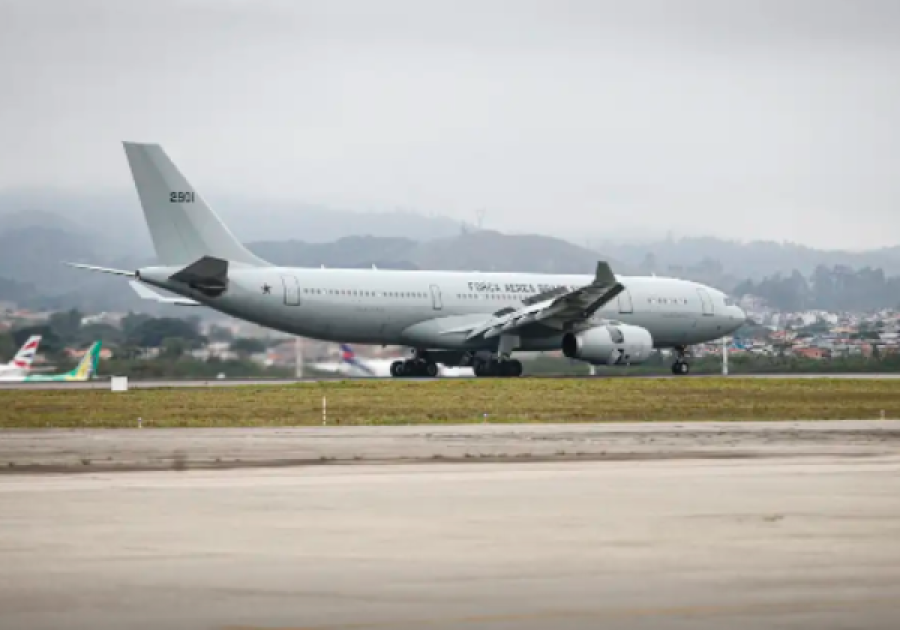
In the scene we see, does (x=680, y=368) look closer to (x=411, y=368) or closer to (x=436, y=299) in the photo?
→ (x=411, y=368)

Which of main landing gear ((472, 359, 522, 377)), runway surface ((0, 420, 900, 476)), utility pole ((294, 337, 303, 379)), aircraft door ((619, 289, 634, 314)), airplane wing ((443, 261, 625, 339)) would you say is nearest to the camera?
runway surface ((0, 420, 900, 476))

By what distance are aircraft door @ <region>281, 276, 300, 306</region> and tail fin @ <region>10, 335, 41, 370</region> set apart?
1205cm

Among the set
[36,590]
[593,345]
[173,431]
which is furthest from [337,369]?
[36,590]

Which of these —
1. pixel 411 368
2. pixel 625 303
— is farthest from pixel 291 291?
pixel 625 303

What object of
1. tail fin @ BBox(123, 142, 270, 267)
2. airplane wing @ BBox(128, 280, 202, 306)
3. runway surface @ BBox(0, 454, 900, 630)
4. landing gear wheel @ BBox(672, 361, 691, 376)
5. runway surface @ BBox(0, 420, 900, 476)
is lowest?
runway surface @ BBox(0, 454, 900, 630)

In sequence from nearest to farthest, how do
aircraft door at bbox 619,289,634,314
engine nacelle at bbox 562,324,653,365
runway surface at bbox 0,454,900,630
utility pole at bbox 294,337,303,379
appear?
runway surface at bbox 0,454,900,630 < utility pole at bbox 294,337,303,379 < engine nacelle at bbox 562,324,653,365 < aircraft door at bbox 619,289,634,314

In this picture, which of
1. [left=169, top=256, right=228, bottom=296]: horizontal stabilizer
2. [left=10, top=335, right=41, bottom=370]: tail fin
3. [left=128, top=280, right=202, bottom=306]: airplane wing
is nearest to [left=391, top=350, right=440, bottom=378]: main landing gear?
[left=128, top=280, right=202, bottom=306]: airplane wing

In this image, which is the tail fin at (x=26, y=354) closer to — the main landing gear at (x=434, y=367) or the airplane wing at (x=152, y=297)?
the airplane wing at (x=152, y=297)

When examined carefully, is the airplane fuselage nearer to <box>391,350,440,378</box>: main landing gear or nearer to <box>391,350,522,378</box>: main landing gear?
<box>391,350,522,378</box>: main landing gear

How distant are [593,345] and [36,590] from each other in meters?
48.7

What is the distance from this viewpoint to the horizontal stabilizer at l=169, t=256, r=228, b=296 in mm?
55094

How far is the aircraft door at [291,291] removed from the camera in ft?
188

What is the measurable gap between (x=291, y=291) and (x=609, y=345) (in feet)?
42.9

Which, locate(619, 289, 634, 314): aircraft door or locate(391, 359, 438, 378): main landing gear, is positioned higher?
locate(619, 289, 634, 314): aircraft door
